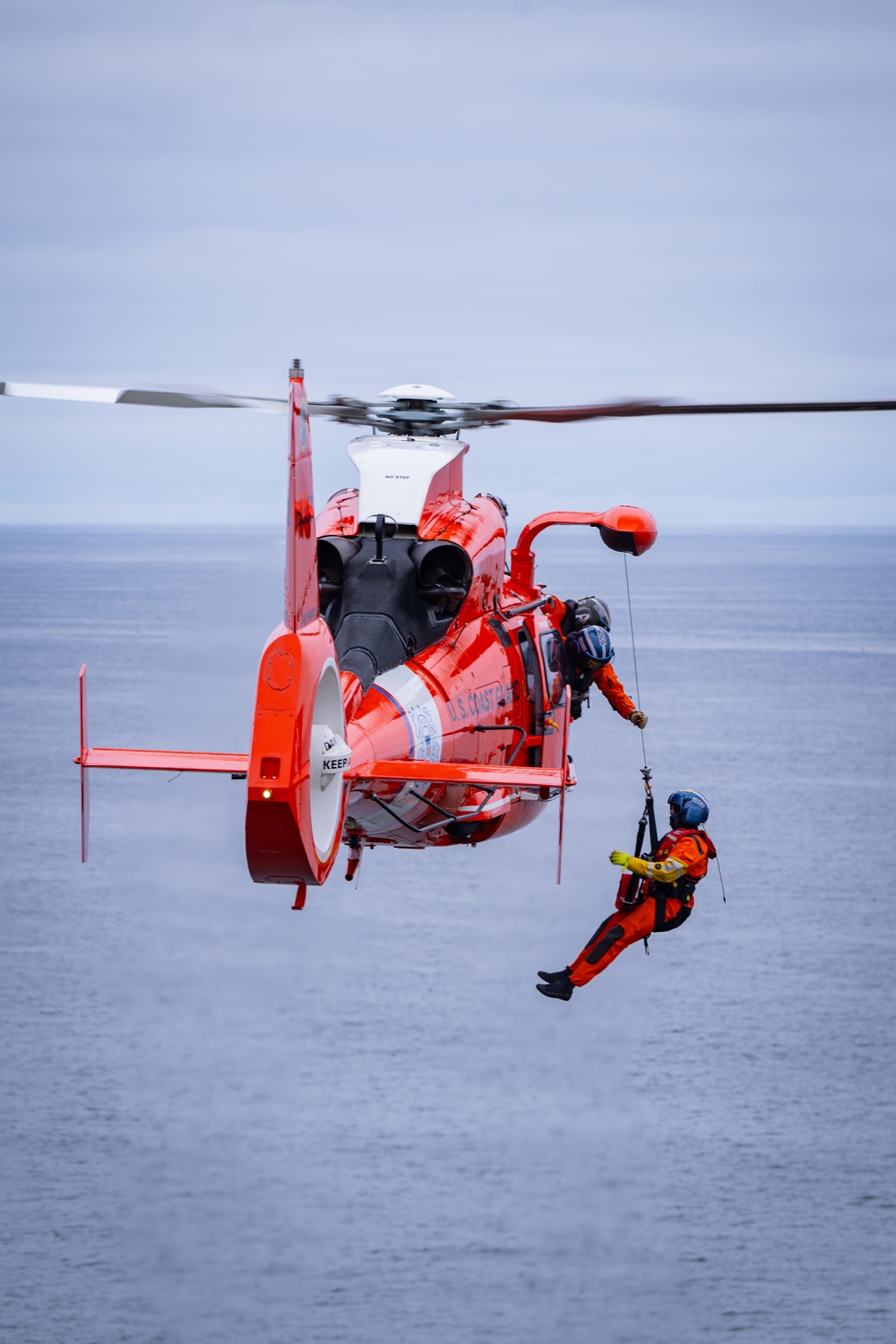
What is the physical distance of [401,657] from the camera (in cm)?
1738

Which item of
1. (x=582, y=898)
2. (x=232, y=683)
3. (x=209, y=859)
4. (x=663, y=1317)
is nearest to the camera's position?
(x=232, y=683)

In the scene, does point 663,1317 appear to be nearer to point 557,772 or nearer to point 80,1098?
point 80,1098

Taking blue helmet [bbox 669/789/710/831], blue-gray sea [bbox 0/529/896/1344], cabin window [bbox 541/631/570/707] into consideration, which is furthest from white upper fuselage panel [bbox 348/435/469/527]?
blue-gray sea [bbox 0/529/896/1344]

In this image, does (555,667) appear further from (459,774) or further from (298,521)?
(298,521)

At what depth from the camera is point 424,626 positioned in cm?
1791

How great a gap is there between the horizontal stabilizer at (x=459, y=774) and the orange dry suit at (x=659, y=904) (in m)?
3.28

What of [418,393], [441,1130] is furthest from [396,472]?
[441,1130]

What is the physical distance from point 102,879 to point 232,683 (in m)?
155

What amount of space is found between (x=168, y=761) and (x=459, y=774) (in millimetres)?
2693

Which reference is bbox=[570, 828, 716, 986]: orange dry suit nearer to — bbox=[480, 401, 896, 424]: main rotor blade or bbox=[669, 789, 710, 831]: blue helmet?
bbox=[669, 789, 710, 831]: blue helmet

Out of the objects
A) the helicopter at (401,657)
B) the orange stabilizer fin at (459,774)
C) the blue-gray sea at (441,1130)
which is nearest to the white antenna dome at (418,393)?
the helicopter at (401,657)

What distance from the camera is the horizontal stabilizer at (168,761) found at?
14844 millimetres

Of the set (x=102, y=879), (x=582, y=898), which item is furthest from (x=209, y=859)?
(x=582, y=898)

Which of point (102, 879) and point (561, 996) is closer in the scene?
point (561, 996)
